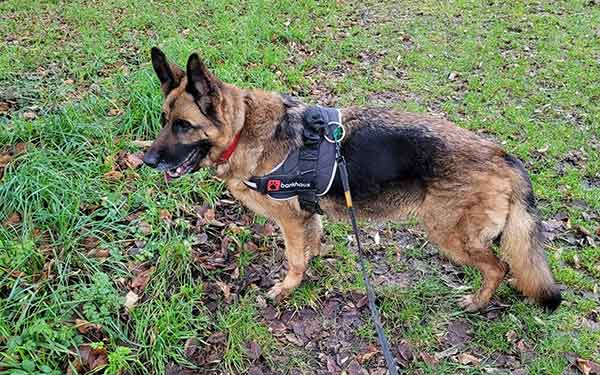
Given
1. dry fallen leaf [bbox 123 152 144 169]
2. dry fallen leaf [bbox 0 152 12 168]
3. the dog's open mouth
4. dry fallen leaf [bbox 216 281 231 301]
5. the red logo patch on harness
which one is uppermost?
the dog's open mouth

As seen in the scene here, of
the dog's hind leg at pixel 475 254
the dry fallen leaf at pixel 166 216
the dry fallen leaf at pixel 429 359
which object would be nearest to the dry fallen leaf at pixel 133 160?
the dry fallen leaf at pixel 166 216

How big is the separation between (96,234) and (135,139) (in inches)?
55.6

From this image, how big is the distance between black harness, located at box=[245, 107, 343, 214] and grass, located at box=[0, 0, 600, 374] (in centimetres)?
94

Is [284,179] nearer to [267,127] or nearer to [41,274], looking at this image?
[267,127]

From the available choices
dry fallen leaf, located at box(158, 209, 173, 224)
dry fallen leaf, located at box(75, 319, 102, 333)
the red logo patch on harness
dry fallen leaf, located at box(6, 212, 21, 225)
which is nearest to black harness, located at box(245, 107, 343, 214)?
the red logo patch on harness

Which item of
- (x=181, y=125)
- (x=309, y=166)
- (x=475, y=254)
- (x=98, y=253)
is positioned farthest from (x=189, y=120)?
(x=475, y=254)

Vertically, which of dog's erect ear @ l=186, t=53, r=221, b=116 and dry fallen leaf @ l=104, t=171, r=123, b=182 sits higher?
dog's erect ear @ l=186, t=53, r=221, b=116

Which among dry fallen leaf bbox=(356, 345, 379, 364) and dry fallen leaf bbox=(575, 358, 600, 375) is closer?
dry fallen leaf bbox=(575, 358, 600, 375)

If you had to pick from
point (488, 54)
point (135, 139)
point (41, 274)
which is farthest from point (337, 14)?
point (41, 274)

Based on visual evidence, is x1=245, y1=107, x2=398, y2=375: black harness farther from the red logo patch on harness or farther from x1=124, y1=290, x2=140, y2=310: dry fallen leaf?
x1=124, y1=290, x2=140, y2=310: dry fallen leaf

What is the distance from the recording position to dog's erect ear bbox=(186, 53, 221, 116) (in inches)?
108

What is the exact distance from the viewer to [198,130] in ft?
9.56

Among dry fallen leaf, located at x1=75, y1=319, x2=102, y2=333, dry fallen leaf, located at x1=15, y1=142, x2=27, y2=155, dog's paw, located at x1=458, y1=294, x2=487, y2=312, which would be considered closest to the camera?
dry fallen leaf, located at x1=75, y1=319, x2=102, y2=333

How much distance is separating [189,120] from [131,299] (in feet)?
4.37
